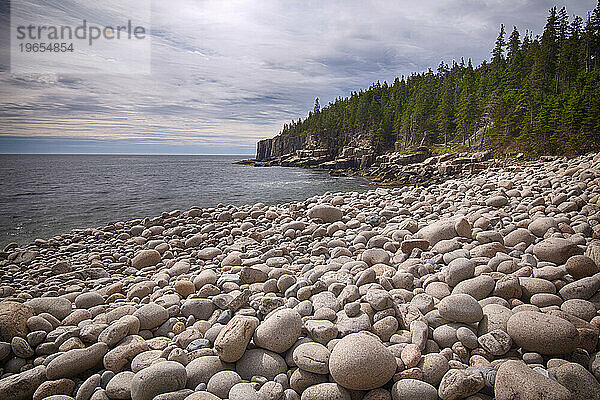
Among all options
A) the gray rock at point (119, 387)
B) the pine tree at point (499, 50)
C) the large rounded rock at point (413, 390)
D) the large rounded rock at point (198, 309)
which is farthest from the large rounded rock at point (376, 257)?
the pine tree at point (499, 50)

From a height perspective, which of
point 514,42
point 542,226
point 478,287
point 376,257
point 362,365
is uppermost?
point 514,42

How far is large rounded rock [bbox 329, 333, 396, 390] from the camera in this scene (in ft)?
7.85

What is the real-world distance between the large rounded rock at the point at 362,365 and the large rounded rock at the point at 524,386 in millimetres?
773

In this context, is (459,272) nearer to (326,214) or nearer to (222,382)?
(222,382)

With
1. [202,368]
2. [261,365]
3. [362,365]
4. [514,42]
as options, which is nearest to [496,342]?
[362,365]

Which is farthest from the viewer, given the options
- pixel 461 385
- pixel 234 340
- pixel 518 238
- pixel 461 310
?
pixel 518 238

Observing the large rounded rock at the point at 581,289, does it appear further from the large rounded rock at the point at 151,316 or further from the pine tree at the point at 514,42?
the pine tree at the point at 514,42

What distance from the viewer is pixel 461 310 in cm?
303

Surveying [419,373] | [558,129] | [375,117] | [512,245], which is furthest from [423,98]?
[419,373]

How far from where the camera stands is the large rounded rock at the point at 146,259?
21.6 ft

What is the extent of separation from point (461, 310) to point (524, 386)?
929 millimetres

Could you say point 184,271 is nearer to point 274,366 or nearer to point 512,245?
point 274,366

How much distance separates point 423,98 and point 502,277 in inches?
2139

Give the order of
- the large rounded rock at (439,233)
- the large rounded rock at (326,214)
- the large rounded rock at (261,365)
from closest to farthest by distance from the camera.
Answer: the large rounded rock at (261,365) → the large rounded rock at (439,233) → the large rounded rock at (326,214)
